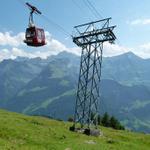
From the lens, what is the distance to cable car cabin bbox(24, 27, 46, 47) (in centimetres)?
4619

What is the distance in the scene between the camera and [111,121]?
491ft

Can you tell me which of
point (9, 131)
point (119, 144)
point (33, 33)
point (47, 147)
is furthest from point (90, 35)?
point (47, 147)

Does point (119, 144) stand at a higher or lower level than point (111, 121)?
lower

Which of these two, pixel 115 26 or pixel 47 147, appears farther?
pixel 115 26

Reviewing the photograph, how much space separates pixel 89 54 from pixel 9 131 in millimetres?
25039

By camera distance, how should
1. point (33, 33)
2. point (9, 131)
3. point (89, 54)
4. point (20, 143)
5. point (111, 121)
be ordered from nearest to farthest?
point (20, 143)
point (9, 131)
point (33, 33)
point (89, 54)
point (111, 121)

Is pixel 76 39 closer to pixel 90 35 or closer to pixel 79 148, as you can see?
pixel 90 35

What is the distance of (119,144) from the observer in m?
46.5

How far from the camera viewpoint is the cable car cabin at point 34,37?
46188 millimetres

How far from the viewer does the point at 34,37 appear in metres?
46.1

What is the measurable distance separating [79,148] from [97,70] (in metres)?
26.9

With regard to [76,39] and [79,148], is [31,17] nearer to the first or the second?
[79,148]

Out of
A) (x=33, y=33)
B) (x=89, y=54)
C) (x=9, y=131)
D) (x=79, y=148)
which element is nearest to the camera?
(x=79, y=148)

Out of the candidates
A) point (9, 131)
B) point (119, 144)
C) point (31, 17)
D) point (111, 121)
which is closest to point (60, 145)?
point (9, 131)
